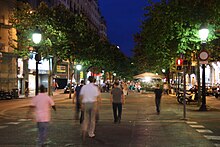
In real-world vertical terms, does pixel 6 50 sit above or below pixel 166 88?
above

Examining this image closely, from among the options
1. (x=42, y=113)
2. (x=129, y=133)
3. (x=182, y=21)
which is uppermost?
(x=182, y=21)

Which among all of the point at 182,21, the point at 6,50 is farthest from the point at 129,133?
the point at 6,50

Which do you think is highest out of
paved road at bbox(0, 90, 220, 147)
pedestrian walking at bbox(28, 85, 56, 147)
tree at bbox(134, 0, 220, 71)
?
tree at bbox(134, 0, 220, 71)

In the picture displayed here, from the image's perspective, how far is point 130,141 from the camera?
39.6ft

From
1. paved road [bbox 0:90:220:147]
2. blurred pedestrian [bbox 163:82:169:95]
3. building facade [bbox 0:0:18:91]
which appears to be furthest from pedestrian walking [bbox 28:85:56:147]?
Result: blurred pedestrian [bbox 163:82:169:95]

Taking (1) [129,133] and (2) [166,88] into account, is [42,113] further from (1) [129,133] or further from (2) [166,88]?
(2) [166,88]

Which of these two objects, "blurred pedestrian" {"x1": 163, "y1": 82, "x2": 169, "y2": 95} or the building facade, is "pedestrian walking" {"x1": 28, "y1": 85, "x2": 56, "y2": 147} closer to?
the building facade

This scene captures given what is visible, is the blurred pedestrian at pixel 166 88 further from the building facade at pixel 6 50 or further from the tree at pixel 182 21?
the tree at pixel 182 21

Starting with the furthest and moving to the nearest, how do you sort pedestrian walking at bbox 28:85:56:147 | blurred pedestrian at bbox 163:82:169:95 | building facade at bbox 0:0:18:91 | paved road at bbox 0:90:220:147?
blurred pedestrian at bbox 163:82:169:95
building facade at bbox 0:0:18:91
paved road at bbox 0:90:220:147
pedestrian walking at bbox 28:85:56:147

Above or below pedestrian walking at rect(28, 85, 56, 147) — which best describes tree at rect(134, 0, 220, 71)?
above

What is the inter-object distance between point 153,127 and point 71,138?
4.31 metres

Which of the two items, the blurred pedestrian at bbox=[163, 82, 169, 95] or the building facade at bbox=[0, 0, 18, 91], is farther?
the blurred pedestrian at bbox=[163, 82, 169, 95]

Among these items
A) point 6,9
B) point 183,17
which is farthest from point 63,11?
point 183,17

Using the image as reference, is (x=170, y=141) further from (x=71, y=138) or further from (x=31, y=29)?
Answer: (x=31, y=29)
